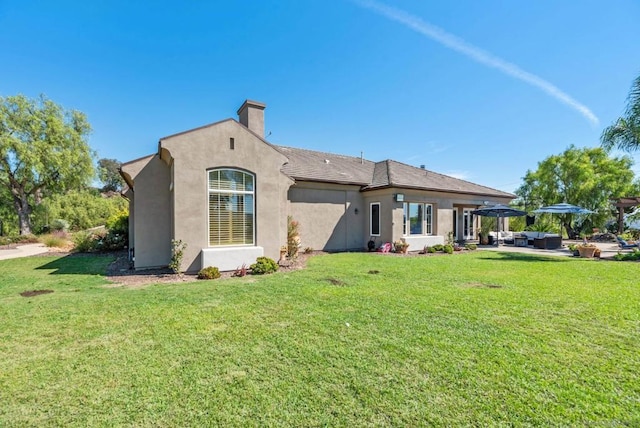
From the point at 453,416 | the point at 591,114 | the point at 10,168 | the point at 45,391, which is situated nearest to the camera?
the point at 453,416

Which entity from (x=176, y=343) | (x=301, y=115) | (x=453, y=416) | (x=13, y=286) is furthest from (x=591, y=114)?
(x=13, y=286)

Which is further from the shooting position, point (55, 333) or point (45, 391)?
point (55, 333)

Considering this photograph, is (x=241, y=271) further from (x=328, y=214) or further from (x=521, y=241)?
(x=521, y=241)

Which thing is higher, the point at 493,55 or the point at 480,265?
the point at 493,55

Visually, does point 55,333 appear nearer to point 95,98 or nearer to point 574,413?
point 574,413

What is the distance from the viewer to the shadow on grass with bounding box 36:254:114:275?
435 inches

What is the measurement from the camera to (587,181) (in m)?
27.7

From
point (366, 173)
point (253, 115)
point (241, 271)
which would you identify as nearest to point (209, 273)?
point (241, 271)

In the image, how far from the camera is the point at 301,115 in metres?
19.7

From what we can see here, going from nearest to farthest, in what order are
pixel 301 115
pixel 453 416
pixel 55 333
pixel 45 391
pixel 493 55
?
pixel 453 416 < pixel 45 391 < pixel 55 333 < pixel 493 55 < pixel 301 115

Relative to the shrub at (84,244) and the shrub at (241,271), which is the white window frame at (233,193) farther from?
the shrub at (84,244)

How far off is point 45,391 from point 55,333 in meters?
2.25

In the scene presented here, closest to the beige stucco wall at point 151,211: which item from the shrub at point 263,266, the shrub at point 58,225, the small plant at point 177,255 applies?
the small plant at point 177,255

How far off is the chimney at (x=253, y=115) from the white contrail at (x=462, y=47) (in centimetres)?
663
